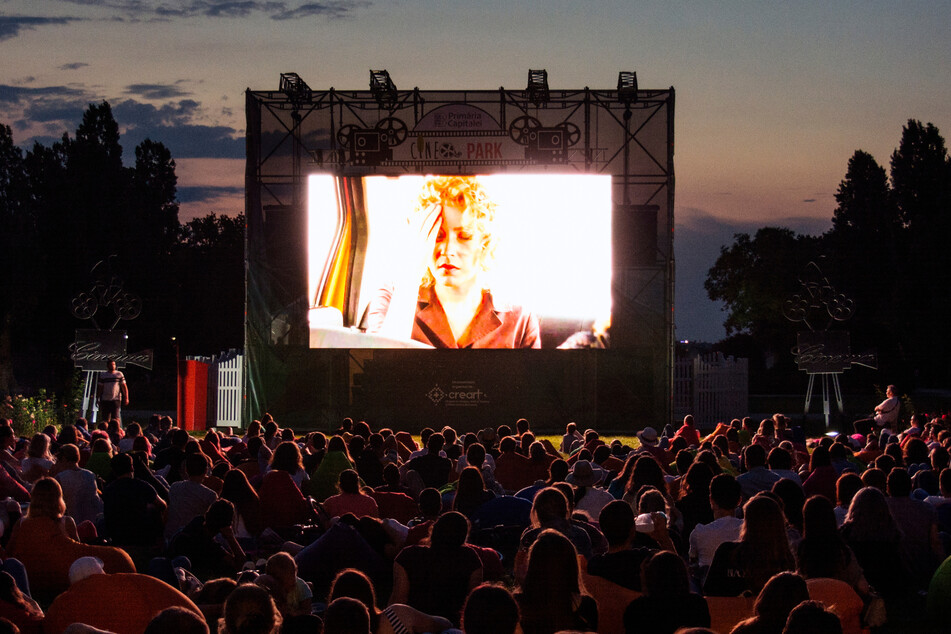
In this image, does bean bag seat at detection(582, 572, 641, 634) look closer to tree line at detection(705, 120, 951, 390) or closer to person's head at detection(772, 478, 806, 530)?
person's head at detection(772, 478, 806, 530)

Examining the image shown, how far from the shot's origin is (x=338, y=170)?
25.1 m

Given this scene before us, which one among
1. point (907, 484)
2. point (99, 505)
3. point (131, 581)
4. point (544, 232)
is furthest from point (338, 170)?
point (131, 581)

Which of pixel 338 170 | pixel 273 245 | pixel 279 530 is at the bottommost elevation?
pixel 279 530

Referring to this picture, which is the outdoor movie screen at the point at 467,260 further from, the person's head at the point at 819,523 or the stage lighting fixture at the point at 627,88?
the person's head at the point at 819,523

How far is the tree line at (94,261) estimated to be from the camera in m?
43.0

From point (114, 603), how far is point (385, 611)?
1386 mm

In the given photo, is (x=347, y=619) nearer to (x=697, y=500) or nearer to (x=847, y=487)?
(x=697, y=500)

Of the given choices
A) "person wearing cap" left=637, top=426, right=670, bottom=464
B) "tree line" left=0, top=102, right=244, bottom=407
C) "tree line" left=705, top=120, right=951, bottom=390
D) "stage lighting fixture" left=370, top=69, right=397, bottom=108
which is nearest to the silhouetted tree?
"tree line" left=705, top=120, right=951, bottom=390

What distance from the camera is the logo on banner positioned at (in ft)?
82.4

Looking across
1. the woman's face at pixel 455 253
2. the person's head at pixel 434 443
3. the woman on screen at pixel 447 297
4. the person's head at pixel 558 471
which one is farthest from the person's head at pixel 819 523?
the woman's face at pixel 455 253

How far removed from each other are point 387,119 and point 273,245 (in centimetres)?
405

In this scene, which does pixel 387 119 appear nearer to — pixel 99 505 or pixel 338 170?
pixel 338 170

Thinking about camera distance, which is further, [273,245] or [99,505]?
[273,245]

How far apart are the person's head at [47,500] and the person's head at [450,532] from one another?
3.05 metres
